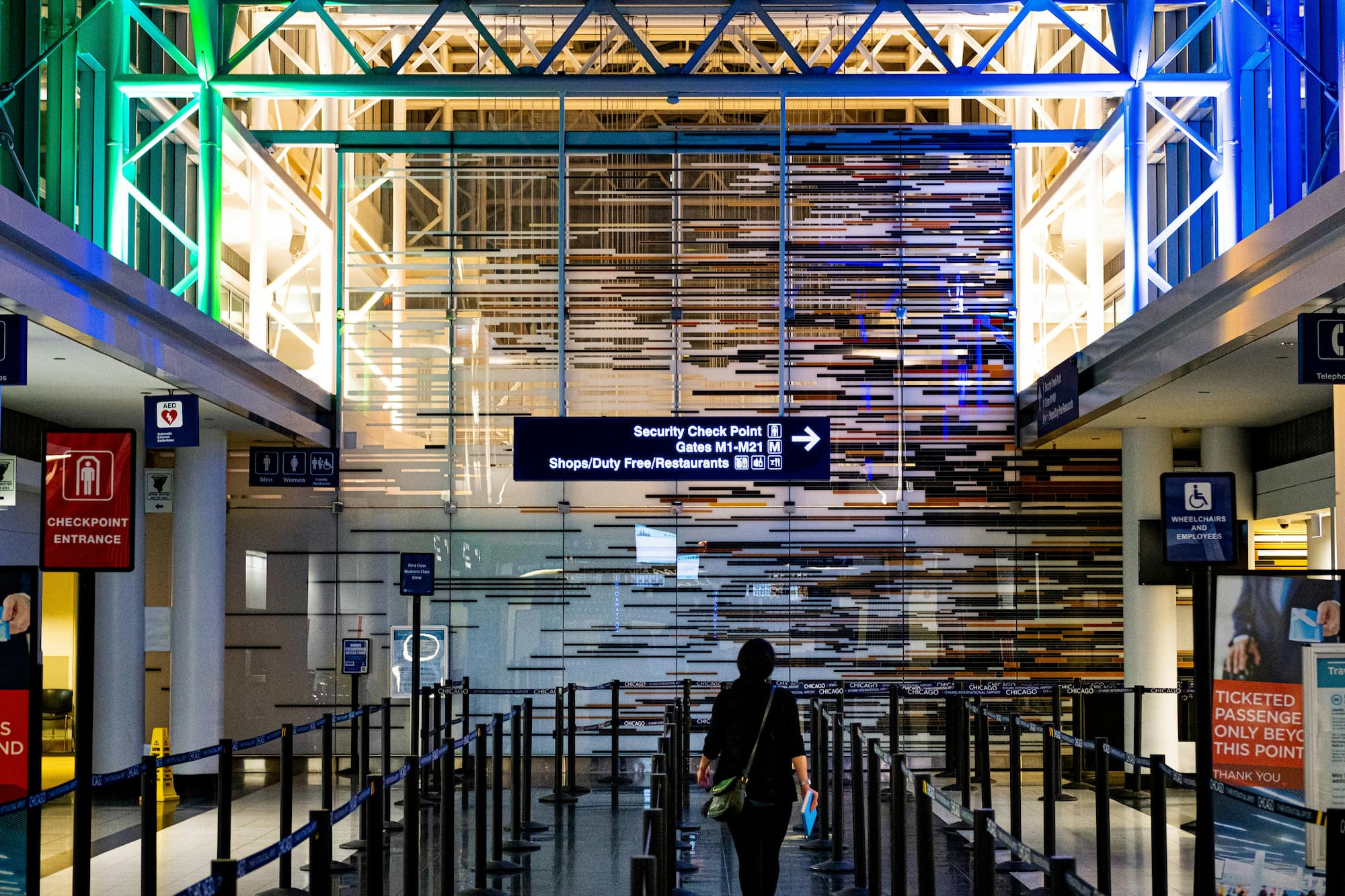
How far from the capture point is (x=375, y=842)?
7.00 meters

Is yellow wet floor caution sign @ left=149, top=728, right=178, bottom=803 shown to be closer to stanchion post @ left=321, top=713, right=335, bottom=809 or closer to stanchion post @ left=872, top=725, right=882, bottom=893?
stanchion post @ left=321, top=713, right=335, bottom=809

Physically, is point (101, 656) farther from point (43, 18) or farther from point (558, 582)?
point (43, 18)

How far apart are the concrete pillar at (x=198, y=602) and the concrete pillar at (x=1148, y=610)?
10.3 metres

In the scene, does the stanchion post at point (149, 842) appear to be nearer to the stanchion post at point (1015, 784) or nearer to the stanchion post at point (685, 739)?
the stanchion post at point (685, 739)

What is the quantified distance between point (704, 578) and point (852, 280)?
416 centimetres

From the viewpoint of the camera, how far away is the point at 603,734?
682 inches

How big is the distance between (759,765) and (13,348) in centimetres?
549

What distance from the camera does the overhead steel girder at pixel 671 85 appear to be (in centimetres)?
1458

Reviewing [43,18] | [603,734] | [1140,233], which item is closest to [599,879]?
[603,734]

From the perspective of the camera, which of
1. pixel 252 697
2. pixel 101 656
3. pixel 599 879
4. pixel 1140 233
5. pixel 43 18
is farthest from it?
pixel 252 697

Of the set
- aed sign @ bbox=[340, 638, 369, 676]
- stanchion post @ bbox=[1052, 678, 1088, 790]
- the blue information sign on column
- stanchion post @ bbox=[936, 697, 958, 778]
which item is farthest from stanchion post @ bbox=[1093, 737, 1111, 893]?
aed sign @ bbox=[340, 638, 369, 676]

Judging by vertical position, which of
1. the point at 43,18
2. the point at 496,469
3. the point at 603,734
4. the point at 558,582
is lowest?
the point at 603,734

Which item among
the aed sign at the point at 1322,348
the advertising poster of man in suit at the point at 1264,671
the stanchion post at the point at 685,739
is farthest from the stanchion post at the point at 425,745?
the aed sign at the point at 1322,348

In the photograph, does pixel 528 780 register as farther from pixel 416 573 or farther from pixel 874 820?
pixel 874 820
